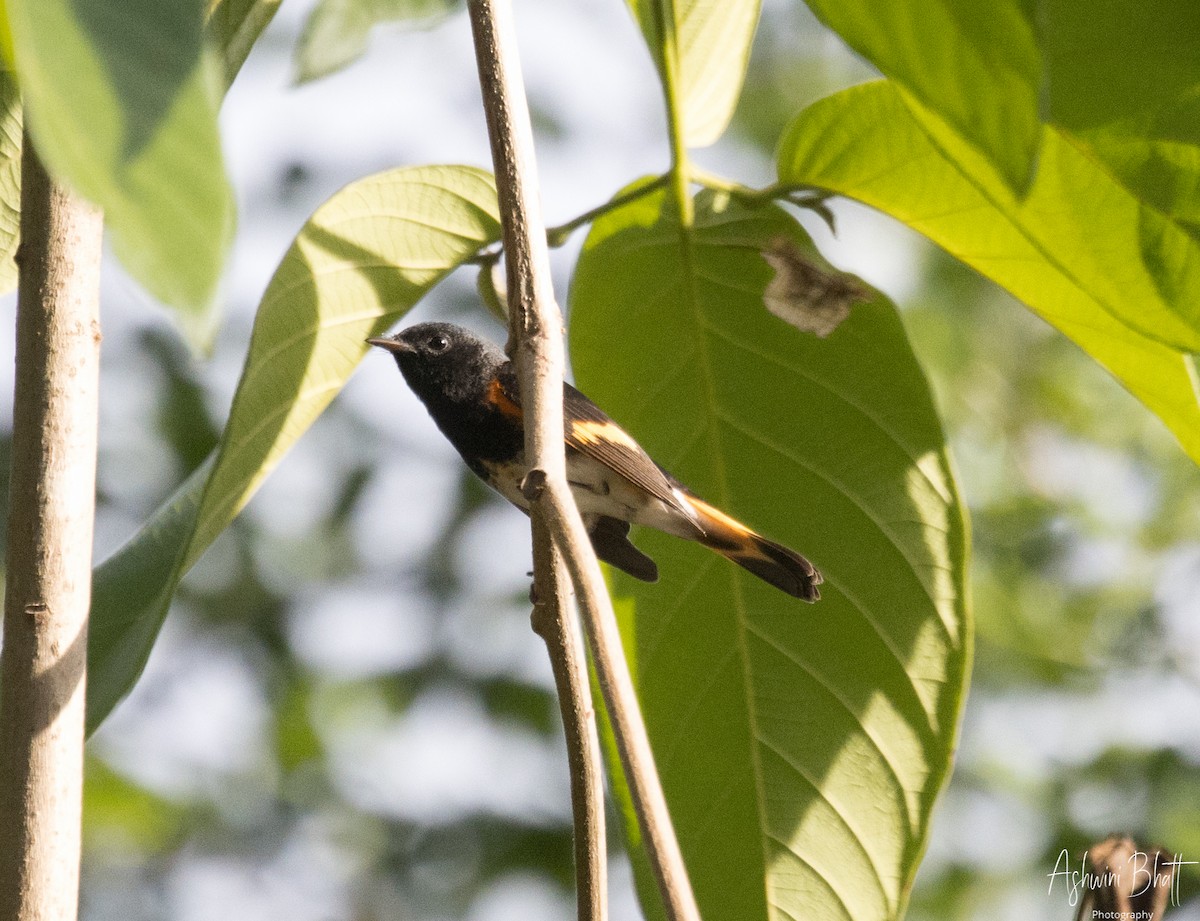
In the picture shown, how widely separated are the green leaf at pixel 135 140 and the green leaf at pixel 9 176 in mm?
1033

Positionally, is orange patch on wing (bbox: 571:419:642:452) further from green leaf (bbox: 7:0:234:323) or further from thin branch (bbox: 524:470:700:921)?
green leaf (bbox: 7:0:234:323)

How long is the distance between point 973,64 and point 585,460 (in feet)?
6.33

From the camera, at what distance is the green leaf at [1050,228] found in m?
1.15

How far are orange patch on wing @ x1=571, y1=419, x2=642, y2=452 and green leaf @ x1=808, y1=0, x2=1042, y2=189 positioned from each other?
1563 millimetres

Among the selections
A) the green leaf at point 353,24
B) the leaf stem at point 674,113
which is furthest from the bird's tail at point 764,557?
the green leaf at point 353,24

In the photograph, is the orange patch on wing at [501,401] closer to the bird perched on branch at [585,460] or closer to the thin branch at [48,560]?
the bird perched on branch at [585,460]

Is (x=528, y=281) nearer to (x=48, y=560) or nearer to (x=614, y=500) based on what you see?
(x=48, y=560)

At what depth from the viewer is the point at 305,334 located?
1538 millimetres

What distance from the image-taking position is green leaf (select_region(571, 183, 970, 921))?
161 centimetres

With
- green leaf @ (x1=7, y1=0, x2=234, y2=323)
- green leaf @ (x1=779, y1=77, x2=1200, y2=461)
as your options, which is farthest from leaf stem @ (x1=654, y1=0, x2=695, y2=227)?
green leaf @ (x1=7, y1=0, x2=234, y2=323)

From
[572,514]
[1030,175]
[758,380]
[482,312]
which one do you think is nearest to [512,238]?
[572,514]

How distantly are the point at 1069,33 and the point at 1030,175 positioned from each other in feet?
1.14

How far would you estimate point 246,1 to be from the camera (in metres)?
1.49

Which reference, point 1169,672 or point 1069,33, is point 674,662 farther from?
point 1169,672
